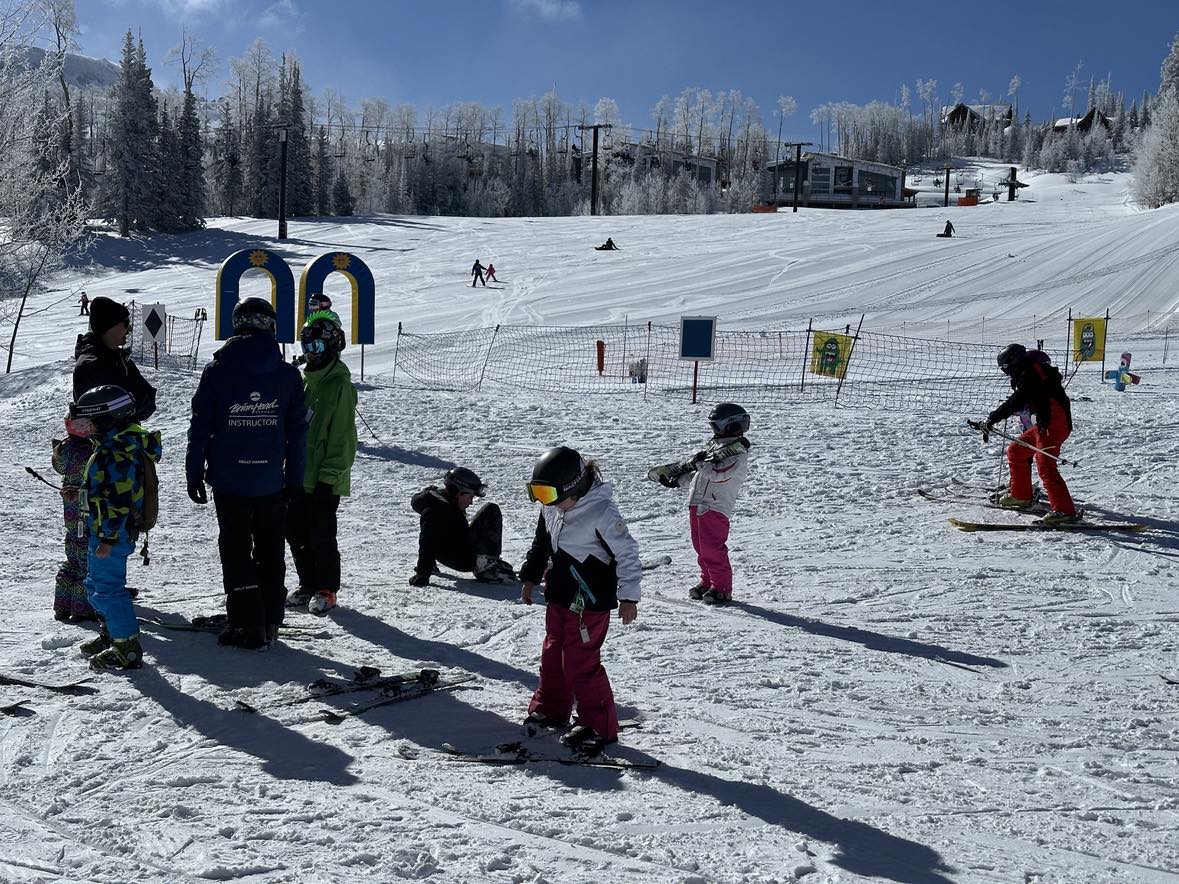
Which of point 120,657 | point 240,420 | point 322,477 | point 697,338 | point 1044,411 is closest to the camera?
point 120,657

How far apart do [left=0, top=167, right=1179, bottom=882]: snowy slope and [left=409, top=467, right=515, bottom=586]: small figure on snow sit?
206 mm

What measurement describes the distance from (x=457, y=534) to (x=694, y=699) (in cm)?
302

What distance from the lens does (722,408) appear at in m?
6.97

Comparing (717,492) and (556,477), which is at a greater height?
(556,477)

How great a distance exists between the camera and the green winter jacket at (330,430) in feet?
21.0

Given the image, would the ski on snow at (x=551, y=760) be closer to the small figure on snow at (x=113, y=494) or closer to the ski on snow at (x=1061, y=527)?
the small figure on snow at (x=113, y=494)

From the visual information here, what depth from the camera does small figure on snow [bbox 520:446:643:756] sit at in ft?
14.0

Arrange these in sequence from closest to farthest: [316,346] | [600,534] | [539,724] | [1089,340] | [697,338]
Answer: [600,534] → [539,724] → [316,346] → [697,338] → [1089,340]

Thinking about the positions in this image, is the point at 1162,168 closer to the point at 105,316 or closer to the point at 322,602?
the point at 322,602

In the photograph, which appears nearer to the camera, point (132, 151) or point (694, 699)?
point (694, 699)

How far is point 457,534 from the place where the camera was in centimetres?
763

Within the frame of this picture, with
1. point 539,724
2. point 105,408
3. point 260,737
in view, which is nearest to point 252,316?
point 105,408

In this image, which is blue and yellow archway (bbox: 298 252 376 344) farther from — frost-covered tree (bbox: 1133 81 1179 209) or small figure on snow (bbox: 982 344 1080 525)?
frost-covered tree (bbox: 1133 81 1179 209)

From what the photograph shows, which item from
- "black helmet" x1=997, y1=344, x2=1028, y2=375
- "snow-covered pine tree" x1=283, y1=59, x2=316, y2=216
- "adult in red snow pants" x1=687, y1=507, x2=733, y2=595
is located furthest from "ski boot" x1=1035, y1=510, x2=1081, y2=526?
"snow-covered pine tree" x1=283, y1=59, x2=316, y2=216
